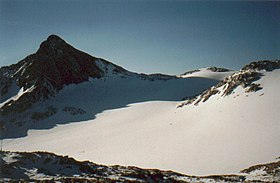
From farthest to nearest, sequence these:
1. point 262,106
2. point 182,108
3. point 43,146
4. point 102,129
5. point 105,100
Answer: point 105,100, point 182,108, point 102,129, point 43,146, point 262,106

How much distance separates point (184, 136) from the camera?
3850cm

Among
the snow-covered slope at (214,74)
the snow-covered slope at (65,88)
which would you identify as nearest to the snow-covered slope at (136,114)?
the snow-covered slope at (65,88)

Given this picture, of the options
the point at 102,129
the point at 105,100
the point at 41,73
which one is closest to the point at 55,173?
the point at 102,129

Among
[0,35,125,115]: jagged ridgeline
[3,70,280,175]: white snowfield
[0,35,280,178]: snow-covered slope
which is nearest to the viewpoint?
[3,70,280,175]: white snowfield

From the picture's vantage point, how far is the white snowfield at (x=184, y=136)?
28.9 m

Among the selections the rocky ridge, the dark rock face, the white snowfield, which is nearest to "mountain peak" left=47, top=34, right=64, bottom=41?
the dark rock face

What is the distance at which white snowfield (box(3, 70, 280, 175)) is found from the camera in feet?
94.9

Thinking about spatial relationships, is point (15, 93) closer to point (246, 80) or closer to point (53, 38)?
point (53, 38)

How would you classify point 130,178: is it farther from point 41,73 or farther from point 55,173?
point 41,73

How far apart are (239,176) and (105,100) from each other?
213ft

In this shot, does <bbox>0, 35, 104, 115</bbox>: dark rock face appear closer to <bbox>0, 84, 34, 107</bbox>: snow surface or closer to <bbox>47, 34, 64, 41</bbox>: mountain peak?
<bbox>47, 34, 64, 41</bbox>: mountain peak

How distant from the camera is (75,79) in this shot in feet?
307

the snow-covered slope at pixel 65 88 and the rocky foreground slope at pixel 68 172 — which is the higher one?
the snow-covered slope at pixel 65 88

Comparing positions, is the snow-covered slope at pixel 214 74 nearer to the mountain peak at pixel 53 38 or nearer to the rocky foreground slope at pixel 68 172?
the mountain peak at pixel 53 38
